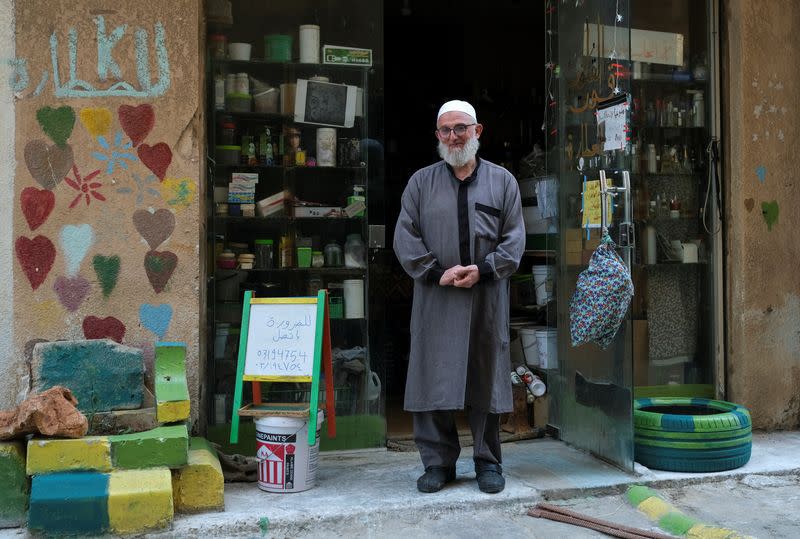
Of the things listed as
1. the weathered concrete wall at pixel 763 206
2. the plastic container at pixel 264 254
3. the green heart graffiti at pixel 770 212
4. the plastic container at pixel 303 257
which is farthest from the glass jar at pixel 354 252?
the green heart graffiti at pixel 770 212

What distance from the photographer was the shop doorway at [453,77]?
28.1 ft

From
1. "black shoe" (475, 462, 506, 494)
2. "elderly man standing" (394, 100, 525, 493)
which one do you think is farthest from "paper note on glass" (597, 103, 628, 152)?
"black shoe" (475, 462, 506, 494)

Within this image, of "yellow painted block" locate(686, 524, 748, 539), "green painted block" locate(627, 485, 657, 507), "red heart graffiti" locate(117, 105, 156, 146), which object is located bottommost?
"yellow painted block" locate(686, 524, 748, 539)

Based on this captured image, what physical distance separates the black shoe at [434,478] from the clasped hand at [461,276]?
1.05m

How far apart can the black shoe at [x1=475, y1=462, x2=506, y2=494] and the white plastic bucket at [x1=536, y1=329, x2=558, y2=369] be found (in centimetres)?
141

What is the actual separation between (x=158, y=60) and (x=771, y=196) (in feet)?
14.0

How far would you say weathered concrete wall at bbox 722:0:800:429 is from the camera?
6020 millimetres

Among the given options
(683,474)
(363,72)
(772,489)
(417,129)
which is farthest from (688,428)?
(417,129)

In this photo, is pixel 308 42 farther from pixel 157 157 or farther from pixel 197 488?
pixel 197 488

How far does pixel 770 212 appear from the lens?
6.09 m

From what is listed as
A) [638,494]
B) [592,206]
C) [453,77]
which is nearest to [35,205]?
[592,206]

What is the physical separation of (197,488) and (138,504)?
343 mm

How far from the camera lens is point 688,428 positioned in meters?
5.00

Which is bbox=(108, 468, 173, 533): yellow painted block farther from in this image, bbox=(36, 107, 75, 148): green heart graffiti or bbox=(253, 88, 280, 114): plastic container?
bbox=(253, 88, 280, 114): plastic container
